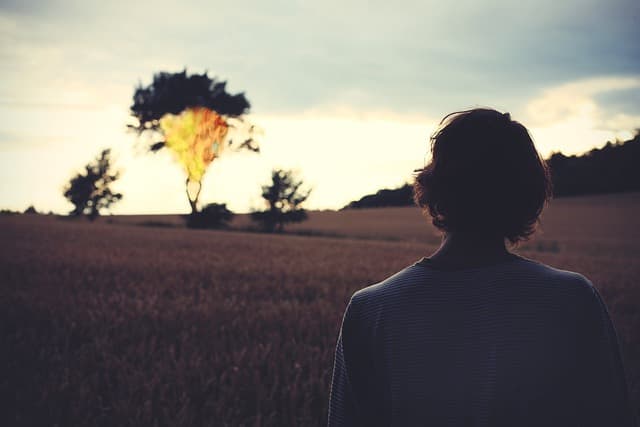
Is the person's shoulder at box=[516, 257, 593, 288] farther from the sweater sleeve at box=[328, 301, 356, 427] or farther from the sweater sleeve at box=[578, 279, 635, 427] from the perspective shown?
the sweater sleeve at box=[328, 301, 356, 427]

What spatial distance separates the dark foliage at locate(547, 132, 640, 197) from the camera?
5475cm

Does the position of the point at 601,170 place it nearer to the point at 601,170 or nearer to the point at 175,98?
the point at 601,170

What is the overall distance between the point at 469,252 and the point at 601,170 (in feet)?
222

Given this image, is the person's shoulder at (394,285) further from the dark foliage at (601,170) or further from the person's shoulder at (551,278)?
the dark foliage at (601,170)

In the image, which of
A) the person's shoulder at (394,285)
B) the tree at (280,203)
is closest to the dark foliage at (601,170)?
the tree at (280,203)

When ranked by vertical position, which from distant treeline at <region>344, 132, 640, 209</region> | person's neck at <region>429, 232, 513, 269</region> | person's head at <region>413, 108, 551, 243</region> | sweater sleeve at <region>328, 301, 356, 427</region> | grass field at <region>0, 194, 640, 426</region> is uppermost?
distant treeline at <region>344, 132, 640, 209</region>

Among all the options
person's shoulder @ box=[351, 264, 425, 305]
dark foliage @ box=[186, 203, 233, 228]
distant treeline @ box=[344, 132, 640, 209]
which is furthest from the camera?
distant treeline @ box=[344, 132, 640, 209]

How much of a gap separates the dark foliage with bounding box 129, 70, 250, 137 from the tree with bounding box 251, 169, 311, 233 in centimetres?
850

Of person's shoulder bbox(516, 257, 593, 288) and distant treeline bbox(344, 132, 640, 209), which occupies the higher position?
distant treeline bbox(344, 132, 640, 209)

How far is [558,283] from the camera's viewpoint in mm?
1212

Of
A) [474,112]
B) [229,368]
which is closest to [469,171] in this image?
[474,112]

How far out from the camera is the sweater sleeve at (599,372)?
1239 mm

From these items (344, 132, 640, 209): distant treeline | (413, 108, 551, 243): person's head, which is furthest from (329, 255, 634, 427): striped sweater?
(344, 132, 640, 209): distant treeline

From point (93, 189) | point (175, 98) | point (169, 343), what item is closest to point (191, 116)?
point (175, 98)
